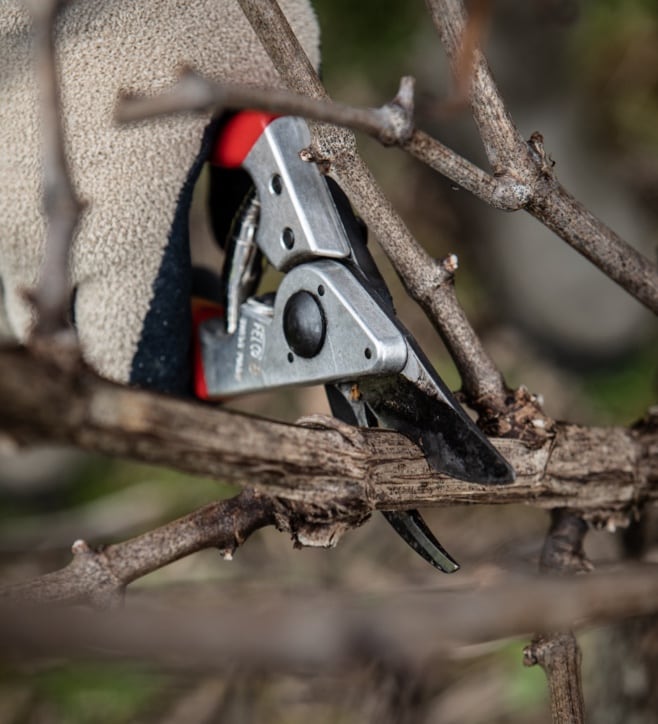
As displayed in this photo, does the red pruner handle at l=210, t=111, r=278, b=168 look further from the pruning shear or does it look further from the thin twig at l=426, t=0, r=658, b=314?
the thin twig at l=426, t=0, r=658, b=314

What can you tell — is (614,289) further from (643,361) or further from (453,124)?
(453,124)

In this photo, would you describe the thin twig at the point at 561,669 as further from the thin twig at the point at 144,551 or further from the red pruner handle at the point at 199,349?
the red pruner handle at the point at 199,349

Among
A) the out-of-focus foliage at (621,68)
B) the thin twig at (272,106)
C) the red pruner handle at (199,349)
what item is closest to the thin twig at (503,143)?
the thin twig at (272,106)

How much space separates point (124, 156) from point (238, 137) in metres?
0.09

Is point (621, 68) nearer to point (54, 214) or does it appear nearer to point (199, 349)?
point (199, 349)

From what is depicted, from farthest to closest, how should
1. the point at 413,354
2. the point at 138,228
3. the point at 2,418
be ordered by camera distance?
the point at 138,228 < the point at 413,354 < the point at 2,418

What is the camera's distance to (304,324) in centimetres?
64

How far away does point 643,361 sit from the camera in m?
1.44

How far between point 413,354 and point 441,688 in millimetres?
959

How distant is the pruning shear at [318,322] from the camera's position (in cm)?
59

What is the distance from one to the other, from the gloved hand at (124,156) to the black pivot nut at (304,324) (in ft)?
0.41

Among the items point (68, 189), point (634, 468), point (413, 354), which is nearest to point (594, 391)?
point (634, 468)

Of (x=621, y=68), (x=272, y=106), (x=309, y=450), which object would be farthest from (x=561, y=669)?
(x=621, y=68)

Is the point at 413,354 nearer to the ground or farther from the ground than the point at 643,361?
farther from the ground
